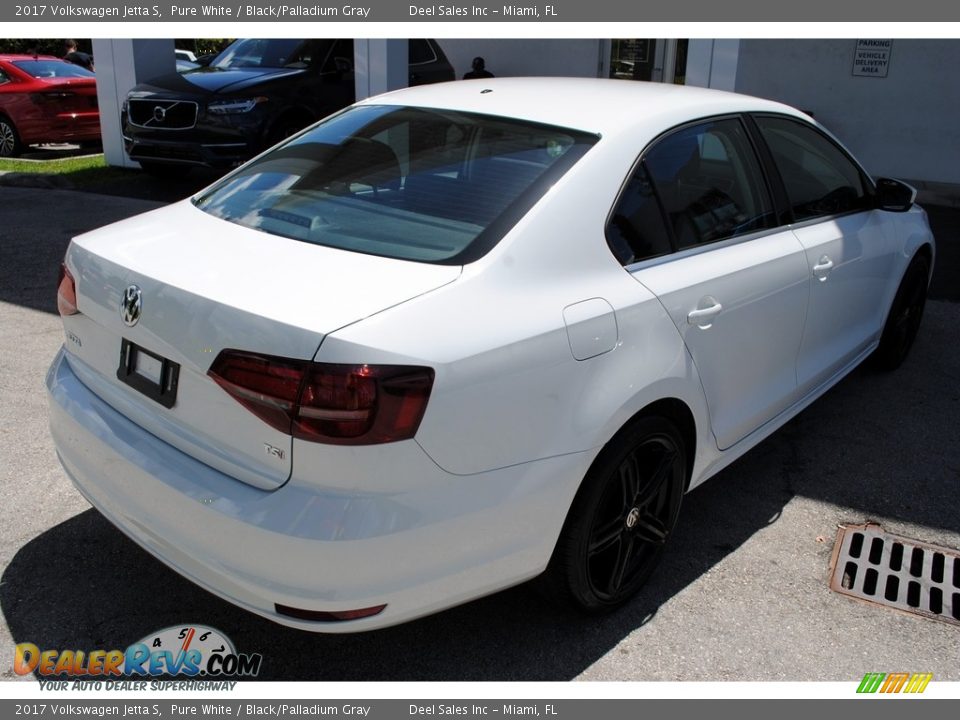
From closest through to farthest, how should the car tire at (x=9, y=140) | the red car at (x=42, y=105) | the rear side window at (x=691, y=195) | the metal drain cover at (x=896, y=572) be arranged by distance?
the rear side window at (x=691, y=195), the metal drain cover at (x=896, y=572), the red car at (x=42, y=105), the car tire at (x=9, y=140)

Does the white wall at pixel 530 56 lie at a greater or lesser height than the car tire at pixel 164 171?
greater

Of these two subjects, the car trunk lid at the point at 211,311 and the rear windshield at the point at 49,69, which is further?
the rear windshield at the point at 49,69

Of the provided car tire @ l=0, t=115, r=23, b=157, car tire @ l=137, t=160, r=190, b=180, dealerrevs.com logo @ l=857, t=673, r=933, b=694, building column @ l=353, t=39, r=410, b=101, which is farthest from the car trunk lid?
car tire @ l=0, t=115, r=23, b=157

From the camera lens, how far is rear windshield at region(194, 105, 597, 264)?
269cm

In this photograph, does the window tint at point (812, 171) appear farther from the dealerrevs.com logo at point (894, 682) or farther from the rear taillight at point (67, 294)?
the rear taillight at point (67, 294)

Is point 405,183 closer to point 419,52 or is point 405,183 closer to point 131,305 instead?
point 131,305

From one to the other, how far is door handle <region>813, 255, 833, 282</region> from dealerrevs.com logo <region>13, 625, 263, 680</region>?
265cm

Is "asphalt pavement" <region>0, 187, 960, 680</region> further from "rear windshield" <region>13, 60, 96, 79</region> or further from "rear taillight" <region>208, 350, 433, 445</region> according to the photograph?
"rear windshield" <region>13, 60, 96, 79</region>

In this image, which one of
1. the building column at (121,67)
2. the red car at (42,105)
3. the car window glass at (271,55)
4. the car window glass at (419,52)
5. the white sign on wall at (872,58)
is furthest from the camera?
the red car at (42,105)

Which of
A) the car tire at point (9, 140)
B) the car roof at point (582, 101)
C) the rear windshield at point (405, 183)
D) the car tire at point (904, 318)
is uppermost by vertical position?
the car roof at point (582, 101)

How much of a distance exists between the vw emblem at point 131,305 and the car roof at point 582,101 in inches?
54.0

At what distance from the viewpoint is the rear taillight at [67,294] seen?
2.89 m

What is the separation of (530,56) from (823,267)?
456 inches

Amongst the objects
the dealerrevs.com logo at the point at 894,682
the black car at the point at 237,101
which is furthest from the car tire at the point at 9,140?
the dealerrevs.com logo at the point at 894,682
